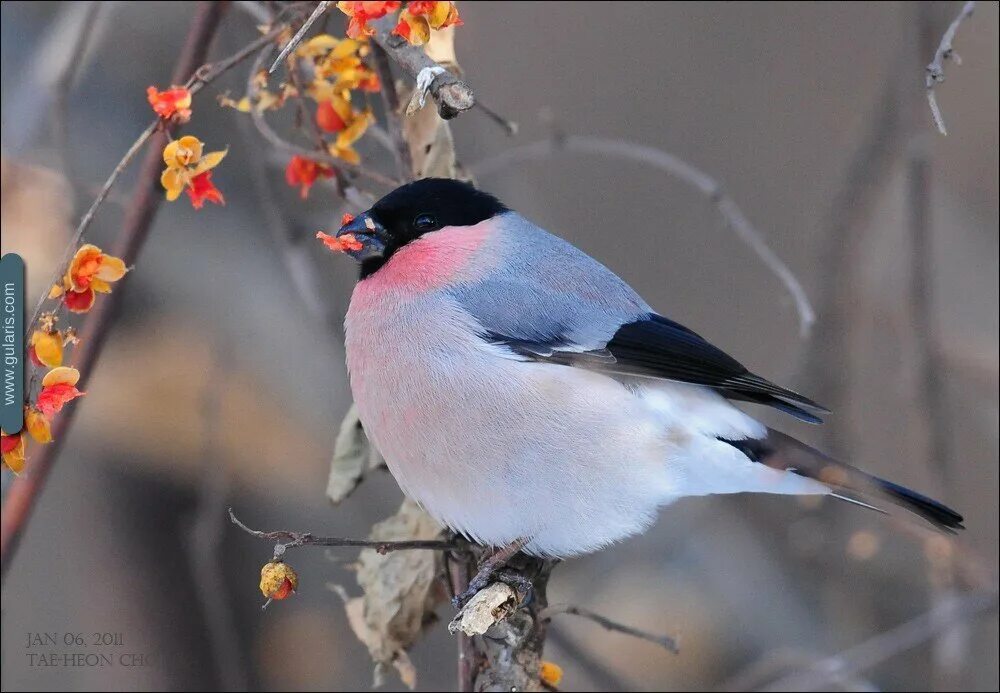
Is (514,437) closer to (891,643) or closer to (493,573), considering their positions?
(493,573)

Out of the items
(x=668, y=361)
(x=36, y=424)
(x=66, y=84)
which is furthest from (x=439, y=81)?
(x=66, y=84)

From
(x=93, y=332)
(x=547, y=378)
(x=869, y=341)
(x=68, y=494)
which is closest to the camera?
(x=547, y=378)

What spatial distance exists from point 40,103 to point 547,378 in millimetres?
1180

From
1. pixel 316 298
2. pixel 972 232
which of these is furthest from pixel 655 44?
pixel 316 298

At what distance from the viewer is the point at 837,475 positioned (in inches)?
52.2

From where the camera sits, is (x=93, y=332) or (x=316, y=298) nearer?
(x=93, y=332)

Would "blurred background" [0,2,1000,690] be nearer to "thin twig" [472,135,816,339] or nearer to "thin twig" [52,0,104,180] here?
"thin twig" [52,0,104,180]

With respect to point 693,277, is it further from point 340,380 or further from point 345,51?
point 345,51

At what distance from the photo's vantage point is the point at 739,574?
92.8 inches

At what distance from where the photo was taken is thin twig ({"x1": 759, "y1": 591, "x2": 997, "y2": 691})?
183 cm

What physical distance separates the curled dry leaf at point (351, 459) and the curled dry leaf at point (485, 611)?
34 centimetres

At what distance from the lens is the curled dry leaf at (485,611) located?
108 cm

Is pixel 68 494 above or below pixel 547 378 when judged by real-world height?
below

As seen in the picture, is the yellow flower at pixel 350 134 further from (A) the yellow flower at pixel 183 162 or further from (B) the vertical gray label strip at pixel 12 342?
(B) the vertical gray label strip at pixel 12 342
